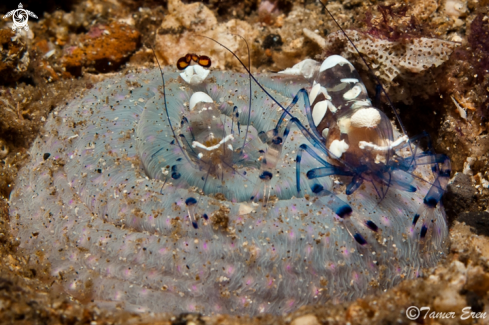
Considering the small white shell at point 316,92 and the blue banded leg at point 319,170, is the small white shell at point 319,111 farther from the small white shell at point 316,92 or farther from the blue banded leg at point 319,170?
the blue banded leg at point 319,170

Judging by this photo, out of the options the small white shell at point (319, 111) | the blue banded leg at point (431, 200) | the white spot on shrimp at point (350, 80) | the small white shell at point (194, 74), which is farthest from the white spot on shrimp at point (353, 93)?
the small white shell at point (194, 74)

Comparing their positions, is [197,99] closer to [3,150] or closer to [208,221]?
[208,221]

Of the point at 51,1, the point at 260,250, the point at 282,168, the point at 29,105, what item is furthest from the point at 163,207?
the point at 51,1

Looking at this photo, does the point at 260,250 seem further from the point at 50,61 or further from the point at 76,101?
the point at 50,61

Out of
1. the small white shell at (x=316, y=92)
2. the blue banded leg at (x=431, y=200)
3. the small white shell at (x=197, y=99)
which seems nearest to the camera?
the blue banded leg at (x=431, y=200)

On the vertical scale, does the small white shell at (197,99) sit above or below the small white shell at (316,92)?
above

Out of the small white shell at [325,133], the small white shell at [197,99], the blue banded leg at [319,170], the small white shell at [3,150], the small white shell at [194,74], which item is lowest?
the blue banded leg at [319,170]

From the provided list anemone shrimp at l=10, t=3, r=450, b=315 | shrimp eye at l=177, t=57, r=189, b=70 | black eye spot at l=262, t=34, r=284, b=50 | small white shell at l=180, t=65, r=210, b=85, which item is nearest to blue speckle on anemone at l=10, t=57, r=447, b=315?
anemone shrimp at l=10, t=3, r=450, b=315

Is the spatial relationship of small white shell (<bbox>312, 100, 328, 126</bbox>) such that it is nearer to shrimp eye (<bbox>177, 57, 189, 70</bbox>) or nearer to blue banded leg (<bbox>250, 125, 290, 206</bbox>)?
blue banded leg (<bbox>250, 125, 290, 206</bbox>)
